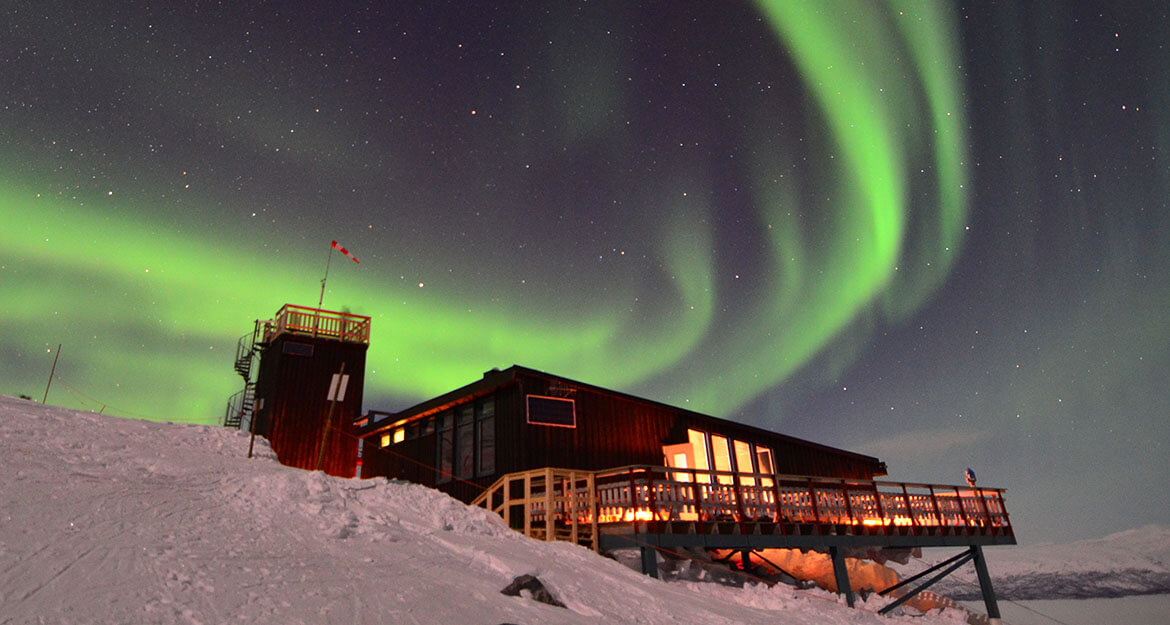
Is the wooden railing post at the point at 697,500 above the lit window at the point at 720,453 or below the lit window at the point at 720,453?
below

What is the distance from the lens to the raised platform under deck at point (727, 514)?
1403 centimetres

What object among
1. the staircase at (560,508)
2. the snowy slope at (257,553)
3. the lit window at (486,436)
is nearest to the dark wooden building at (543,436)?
the lit window at (486,436)

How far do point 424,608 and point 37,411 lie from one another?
483 inches

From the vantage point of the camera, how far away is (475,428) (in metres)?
20.3

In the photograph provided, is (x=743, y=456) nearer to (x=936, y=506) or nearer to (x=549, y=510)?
(x=936, y=506)

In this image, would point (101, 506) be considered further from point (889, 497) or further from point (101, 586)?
point (889, 497)

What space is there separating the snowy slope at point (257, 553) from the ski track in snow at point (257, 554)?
0.09ft

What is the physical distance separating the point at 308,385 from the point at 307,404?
841mm

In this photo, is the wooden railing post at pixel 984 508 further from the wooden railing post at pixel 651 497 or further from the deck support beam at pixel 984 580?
the wooden railing post at pixel 651 497

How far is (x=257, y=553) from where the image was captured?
7.46 m

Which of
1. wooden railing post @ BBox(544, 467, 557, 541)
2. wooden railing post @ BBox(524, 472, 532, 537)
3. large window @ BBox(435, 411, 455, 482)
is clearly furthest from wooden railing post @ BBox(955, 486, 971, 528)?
large window @ BBox(435, 411, 455, 482)

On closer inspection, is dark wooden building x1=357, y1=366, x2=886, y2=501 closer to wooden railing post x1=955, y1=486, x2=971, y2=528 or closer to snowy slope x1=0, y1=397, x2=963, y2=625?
snowy slope x1=0, y1=397, x2=963, y2=625

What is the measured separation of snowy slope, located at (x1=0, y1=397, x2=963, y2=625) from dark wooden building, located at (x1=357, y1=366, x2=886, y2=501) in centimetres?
610

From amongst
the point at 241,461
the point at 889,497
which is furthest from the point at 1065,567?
the point at 241,461
